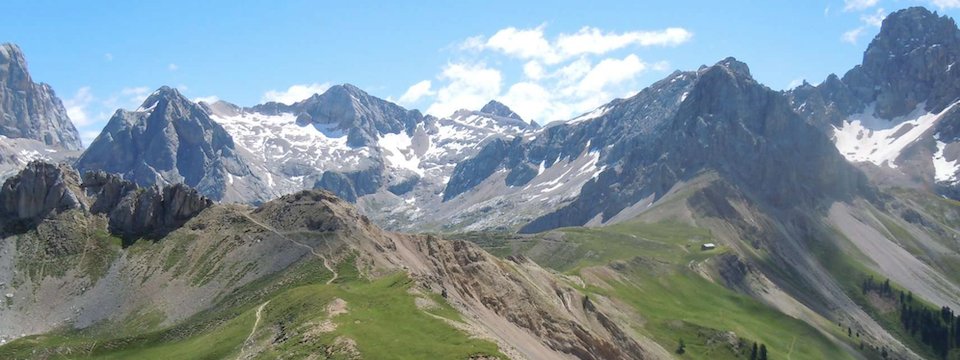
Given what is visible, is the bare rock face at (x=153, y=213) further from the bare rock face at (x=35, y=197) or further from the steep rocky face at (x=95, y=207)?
the bare rock face at (x=35, y=197)

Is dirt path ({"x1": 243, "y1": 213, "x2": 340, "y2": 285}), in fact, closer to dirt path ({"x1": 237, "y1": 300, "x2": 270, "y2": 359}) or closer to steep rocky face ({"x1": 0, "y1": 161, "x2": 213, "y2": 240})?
dirt path ({"x1": 237, "y1": 300, "x2": 270, "y2": 359})

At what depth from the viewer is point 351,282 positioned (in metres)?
140

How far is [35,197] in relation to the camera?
178 m

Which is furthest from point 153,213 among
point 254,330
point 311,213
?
point 254,330

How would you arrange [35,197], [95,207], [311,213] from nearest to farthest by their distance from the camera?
[311,213], [35,197], [95,207]

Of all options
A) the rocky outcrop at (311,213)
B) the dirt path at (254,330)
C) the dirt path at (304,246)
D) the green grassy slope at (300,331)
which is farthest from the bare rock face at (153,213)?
the dirt path at (254,330)

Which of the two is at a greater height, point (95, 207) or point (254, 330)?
point (95, 207)

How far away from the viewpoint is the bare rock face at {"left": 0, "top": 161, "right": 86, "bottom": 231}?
176 metres

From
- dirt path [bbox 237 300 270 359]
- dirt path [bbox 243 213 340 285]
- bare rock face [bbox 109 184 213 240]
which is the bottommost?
dirt path [bbox 237 300 270 359]

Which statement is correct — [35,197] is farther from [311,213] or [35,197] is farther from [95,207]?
[311,213]

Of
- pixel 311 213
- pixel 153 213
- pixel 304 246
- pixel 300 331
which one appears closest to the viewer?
pixel 300 331

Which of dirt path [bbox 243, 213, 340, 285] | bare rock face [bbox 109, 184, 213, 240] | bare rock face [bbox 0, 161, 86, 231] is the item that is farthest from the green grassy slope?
bare rock face [bbox 0, 161, 86, 231]

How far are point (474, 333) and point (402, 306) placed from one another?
50.7 ft

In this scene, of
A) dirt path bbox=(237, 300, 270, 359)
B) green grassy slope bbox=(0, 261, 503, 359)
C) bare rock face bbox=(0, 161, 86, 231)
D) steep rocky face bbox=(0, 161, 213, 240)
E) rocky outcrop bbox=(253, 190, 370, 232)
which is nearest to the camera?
green grassy slope bbox=(0, 261, 503, 359)
